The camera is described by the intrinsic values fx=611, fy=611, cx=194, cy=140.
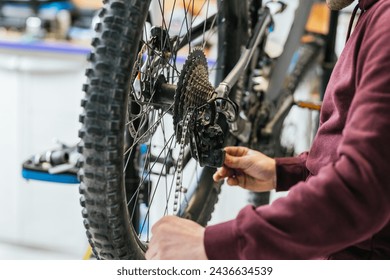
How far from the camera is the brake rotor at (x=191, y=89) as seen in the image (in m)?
0.85

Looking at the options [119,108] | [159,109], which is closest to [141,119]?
[159,109]

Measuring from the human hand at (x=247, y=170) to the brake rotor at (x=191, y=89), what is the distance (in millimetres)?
137

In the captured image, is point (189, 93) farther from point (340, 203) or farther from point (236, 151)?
point (340, 203)

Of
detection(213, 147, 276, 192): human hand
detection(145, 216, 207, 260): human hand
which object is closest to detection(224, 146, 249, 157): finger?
detection(213, 147, 276, 192): human hand

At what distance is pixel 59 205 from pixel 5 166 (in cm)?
26

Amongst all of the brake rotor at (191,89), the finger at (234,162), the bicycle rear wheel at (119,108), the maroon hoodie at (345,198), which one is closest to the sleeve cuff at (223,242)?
the maroon hoodie at (345,198)

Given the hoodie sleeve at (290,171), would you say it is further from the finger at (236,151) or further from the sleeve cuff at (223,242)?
the sleeve cuff at (223,242)

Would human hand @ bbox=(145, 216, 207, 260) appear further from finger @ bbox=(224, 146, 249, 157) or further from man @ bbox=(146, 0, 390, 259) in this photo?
finger @ bbox=(224, 146, 249, 157)

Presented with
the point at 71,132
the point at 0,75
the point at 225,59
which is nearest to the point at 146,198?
the point at 225,59

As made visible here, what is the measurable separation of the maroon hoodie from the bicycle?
0.15 meters

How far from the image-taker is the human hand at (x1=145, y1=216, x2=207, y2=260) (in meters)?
0.67

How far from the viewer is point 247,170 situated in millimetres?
1032

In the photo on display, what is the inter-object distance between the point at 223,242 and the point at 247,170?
395mm

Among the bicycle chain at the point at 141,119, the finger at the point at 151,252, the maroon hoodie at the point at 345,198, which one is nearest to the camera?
the maroon hoodie at the point at 345,198
